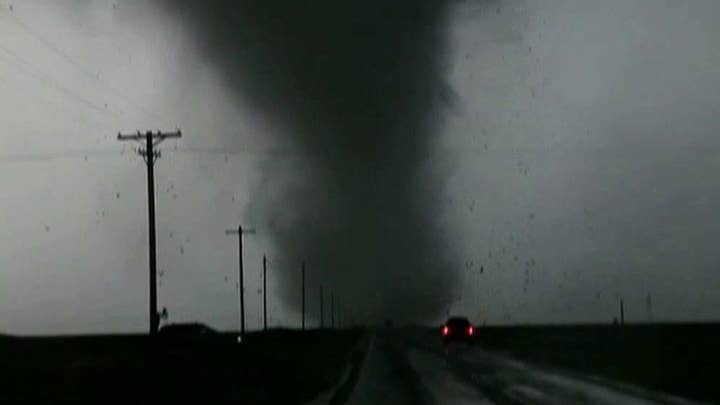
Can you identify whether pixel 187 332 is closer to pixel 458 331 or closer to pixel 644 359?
pixel 644 359

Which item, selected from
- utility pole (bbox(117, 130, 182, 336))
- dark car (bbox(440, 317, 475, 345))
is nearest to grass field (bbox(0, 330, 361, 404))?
utility pole (bbox(117, 130, 182, 336))

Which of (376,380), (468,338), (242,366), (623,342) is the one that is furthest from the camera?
(468,338)

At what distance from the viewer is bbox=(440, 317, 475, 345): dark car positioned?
314 feet

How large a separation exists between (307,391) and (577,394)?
8.60m

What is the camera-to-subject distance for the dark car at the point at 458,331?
95750 millimetres

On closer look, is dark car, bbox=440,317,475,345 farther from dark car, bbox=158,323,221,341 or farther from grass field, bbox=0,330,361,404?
grass field, bbox=0,330,361,404

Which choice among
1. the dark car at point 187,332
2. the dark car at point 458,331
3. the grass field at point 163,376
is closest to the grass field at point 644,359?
the dark car at point 458,331

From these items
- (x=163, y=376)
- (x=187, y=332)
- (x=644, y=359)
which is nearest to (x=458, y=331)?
(x=187, y=332)

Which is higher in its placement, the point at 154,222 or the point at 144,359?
the point at 154,222

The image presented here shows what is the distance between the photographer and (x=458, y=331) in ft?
315

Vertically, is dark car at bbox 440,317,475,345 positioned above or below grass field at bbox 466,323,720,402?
above

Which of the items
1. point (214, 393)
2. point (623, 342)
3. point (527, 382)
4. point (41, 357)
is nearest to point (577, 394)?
point (527, 382)

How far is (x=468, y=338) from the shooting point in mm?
95750

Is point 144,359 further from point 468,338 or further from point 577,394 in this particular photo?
point 468,338
